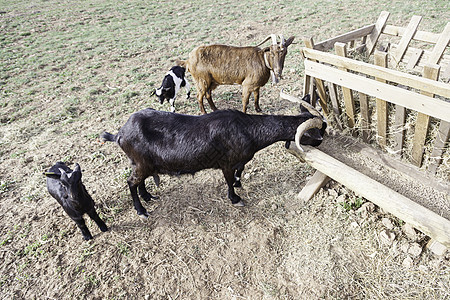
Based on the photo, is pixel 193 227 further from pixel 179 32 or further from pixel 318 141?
pixel 179 32

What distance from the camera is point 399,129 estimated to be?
4.01 metres

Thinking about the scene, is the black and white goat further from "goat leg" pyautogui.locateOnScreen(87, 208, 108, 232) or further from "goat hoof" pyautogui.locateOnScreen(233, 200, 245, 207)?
"goat leg" pyautogui.locateOnScreen(87, 208, 108, 232)

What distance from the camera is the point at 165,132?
151 inches

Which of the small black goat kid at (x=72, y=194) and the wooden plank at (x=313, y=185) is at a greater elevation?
the small black goat kid at (x=72, y=194)

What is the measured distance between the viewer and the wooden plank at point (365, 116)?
4157 millimetres

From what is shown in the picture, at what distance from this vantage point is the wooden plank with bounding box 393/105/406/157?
149 inches

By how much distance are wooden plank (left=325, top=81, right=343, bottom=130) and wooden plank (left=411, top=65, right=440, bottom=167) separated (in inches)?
48.0

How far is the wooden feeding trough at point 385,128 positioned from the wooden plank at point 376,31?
0.40m

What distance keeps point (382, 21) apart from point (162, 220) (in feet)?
18.1

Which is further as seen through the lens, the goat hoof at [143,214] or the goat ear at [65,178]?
the goat hoof at [143,214]

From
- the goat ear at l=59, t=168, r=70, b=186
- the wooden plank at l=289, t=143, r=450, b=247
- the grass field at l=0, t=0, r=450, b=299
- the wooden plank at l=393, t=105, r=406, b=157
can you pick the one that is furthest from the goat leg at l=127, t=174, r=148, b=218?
the wooden plank at l=393, t=105, r=406, b=157

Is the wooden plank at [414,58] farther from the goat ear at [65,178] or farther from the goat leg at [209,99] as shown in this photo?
the goat ear at [65,178]

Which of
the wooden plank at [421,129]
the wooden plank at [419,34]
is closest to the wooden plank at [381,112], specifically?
the wooden plank at [421,129]

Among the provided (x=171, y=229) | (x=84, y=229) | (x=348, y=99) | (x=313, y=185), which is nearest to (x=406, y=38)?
(x=348, y=99)
